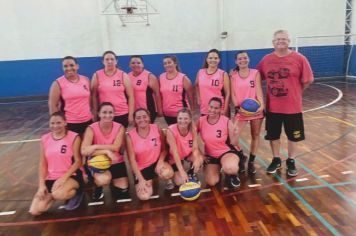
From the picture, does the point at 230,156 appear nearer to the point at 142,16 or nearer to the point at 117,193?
the point at 117,193

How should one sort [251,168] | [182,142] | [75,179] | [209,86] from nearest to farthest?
1. [75,179]
2. [182,142]
3. [209,86]
4. [251,168]

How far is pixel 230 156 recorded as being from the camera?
11.2 feet

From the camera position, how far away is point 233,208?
9.78 ft

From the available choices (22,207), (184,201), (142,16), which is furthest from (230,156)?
(142,16)

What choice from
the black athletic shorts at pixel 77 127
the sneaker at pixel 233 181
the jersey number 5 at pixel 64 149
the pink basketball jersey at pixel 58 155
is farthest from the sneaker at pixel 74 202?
the sneaker at pixel 233 181

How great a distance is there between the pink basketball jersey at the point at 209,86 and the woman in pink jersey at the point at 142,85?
0.53m

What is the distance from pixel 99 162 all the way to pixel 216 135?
→ 125cm

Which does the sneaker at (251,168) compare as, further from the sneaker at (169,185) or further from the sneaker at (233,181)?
the sneaker at (169,185)

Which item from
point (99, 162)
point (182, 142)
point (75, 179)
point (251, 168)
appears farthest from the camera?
point (251, 168)

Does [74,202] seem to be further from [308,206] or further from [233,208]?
[308,206]

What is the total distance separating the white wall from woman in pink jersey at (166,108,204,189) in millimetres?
7526

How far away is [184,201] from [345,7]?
11039 millimetres

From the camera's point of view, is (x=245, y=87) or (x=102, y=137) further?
(x=245, y=87)

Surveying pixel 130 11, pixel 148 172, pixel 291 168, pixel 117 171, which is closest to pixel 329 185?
pixel 291 168
